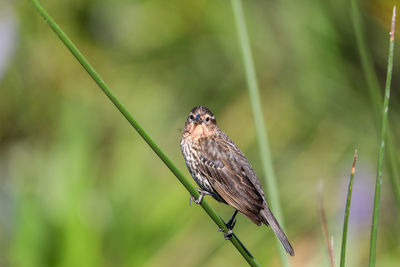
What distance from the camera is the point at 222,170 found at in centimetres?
210

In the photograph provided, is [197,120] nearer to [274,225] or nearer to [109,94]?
[274,225]

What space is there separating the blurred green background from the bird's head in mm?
905

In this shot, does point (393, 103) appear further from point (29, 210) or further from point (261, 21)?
point (29, 210)

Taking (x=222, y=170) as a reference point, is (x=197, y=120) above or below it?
above

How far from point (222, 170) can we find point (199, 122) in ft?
0.74

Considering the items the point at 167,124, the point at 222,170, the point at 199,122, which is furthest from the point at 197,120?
the point at 167,124

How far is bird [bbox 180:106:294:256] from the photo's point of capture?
6.37ft

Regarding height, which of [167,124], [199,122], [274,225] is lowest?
[274,225]

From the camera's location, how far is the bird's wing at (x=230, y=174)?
196 cm

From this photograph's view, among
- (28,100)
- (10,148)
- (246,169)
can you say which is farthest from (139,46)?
(246,169)

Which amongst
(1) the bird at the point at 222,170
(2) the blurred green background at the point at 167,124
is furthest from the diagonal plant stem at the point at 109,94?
(2) the blurred green background at the point at 167,124

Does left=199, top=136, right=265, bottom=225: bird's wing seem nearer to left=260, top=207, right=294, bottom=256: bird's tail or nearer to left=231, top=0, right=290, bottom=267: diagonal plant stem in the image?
left=260, top=207, right=294, bottom=256: bird's tail

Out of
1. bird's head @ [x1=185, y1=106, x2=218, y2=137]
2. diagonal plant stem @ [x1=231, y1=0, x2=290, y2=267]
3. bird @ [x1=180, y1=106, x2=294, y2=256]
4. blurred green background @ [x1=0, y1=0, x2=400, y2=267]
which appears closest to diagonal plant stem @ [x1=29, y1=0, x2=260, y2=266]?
diagonal plant stem @ [x1=231, y1=0, x2=290, y2=267]

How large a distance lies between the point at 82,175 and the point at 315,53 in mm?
1547
